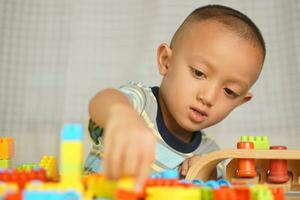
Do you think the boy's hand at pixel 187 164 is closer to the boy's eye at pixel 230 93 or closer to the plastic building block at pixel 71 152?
the boy's eye at pixel 230 93

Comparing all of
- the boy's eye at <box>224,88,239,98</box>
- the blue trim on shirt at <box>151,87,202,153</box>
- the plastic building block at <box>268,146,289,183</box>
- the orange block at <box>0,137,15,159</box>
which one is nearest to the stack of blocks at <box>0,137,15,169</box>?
the orange block at <box>0,137,15,159</box>

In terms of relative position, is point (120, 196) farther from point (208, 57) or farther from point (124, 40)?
point (124, 40)

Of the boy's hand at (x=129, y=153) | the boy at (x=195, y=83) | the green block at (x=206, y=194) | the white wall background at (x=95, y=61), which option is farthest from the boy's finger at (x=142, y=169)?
the white wall background at (x=95, y=61)

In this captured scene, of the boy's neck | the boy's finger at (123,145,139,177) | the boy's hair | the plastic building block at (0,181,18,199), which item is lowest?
the plastic building block at (0,181,18,199)

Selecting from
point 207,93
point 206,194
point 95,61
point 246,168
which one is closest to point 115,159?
point 206,194

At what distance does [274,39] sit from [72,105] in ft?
1.99

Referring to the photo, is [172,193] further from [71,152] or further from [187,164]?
[187,164]

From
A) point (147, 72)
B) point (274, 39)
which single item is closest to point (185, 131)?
point (147, 72)

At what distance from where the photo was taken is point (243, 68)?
0.94 m

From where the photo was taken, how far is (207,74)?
35.8 inches

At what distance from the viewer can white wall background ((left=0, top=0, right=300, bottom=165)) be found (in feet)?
4.63

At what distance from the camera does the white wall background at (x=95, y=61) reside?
1.41 m

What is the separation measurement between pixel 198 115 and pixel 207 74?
0.08 metres

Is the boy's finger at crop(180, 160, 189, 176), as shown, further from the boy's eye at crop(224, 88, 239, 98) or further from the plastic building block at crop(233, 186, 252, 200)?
the plastic building block at crop(233, 186, 252, 200)
